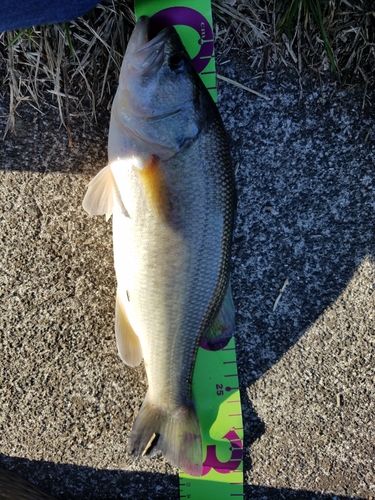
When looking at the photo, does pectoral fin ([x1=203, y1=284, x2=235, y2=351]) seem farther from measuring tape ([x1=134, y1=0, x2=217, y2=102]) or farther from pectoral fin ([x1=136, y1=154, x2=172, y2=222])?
measuring tape ([x1=134, y1=0, x2=217, y2=102])

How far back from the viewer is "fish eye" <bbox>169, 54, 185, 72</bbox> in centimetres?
139

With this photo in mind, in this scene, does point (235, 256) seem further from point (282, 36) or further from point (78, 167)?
point (282, 36)

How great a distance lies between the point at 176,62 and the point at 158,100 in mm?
169

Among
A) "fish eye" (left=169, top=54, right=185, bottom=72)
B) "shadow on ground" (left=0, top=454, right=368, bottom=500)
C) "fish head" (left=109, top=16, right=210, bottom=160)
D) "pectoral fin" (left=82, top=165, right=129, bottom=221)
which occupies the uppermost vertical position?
"fish eye" (left=169, top=54, right=185, bottom=72)

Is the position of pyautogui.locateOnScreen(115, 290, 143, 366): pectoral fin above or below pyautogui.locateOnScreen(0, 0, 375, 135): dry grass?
below

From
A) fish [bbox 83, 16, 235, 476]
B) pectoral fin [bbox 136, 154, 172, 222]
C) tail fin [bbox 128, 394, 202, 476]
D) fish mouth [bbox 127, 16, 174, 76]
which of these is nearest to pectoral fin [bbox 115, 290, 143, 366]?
fish [bbox 83, 16, 235, 476]

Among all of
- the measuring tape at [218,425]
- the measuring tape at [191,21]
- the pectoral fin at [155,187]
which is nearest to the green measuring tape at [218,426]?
the measuring tape at [218,425]

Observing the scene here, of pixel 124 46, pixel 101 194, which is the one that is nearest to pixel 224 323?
pixel 101 194

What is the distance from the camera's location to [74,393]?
1.87 meters

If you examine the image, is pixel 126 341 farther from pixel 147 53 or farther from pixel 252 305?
pixel 147 53

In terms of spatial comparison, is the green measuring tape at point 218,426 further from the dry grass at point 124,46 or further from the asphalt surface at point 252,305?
the dry grass at point 124,46

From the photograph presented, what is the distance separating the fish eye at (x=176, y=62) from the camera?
1.39 m

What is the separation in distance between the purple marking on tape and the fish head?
31 centimetres

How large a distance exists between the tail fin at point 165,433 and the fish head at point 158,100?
1.08 metres
